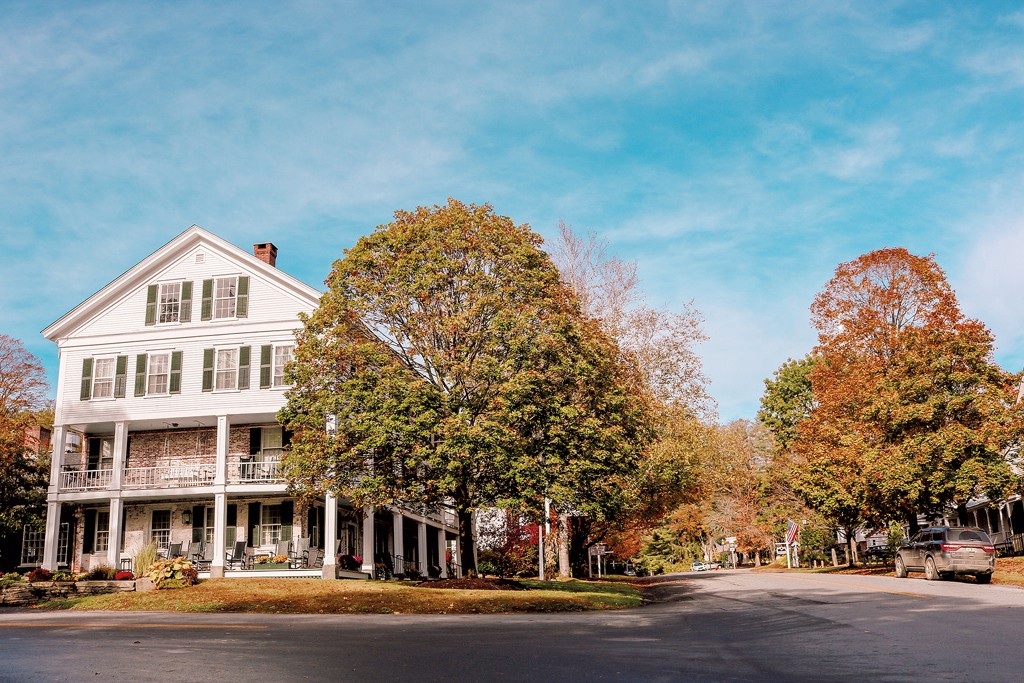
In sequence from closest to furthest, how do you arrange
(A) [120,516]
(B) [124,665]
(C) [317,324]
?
1. (B) [124,665]
2. (C) [317,324]
3. (A) [120,516]

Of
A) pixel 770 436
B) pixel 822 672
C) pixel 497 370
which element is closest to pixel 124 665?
pixel 822 672

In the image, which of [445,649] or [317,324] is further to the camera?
[317,324]

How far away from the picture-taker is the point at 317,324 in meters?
28.2

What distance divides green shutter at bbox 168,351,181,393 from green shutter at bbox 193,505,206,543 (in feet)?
16.9

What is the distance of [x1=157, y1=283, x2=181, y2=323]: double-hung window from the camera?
35438 millimetres

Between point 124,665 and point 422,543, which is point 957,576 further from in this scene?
point 124,665

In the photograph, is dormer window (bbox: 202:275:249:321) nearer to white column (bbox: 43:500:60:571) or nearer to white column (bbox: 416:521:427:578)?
white column (bbox: 43:500:60:571)

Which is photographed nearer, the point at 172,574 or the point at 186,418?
the point at 172,574

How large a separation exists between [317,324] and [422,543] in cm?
1904

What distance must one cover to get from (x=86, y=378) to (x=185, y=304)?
4.83 m

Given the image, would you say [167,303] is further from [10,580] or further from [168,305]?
[10,580]

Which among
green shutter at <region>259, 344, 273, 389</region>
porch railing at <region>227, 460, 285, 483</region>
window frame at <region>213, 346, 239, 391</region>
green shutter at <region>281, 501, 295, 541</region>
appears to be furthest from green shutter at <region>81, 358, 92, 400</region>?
green shutter at <region>281, 501, 295, 541</region>

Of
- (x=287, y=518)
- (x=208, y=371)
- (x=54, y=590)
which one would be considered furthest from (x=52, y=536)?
(x=287, y=518)

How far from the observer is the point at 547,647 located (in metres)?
10.9
